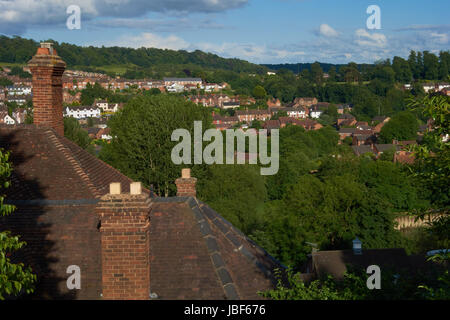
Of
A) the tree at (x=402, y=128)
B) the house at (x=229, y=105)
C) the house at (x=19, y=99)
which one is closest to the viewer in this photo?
the tree at (x=402, y=128)

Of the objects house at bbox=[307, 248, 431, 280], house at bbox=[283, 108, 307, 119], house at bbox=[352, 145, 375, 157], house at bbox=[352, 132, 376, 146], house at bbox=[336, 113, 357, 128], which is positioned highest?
house at bbox=[283, 108, 307, 119]

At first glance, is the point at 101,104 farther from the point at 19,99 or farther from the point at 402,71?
the point at 402,71

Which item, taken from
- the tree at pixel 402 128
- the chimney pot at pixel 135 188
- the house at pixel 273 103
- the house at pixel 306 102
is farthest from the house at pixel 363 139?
the chimney pot at pixel 135 188

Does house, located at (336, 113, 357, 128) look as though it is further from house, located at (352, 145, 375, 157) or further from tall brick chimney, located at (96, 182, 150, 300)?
tall brick chimney, located at (96, 182, 150, 300)

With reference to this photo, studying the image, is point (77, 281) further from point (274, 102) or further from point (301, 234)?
point (274, 102)

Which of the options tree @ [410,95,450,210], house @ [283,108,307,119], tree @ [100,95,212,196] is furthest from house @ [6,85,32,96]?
tree @ [410,95,450,210]

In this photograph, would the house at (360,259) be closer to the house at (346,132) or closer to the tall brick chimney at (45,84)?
the tall brick chimney at (45,84)
